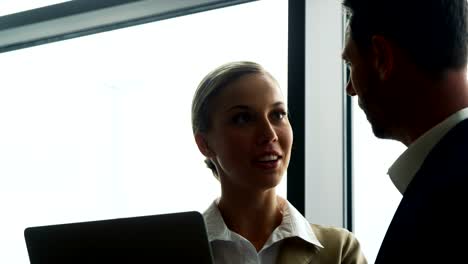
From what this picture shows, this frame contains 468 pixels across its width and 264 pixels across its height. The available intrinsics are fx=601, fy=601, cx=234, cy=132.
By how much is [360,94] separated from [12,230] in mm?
2017

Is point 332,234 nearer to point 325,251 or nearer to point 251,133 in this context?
point 325,251

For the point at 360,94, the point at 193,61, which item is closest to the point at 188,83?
the point at 193,61

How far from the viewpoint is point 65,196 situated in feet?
8.52

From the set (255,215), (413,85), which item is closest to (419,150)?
(413,85)

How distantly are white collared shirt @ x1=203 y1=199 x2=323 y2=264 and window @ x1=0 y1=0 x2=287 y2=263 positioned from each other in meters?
0.67

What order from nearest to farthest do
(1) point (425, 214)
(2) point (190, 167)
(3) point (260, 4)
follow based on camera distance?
1. (1) point (425, 214)
2. (3) point (260, 4)
3. (2) point (190, 167)

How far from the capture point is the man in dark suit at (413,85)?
0.94 m

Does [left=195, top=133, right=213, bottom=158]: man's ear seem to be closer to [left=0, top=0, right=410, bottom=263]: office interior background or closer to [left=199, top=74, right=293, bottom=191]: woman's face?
[left=199, top=74, right=293, bottom=191]: woman's face

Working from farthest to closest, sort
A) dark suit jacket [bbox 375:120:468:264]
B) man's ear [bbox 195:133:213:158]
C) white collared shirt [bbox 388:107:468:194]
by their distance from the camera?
man's ear [bbox 195:133:213:158] < white collared shirt [bbox 388:107:468:194] < dark suit jacket [bbox 375:120:468:264]

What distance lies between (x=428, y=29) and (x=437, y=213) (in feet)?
1.16

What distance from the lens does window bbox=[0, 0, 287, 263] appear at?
2.33 meters

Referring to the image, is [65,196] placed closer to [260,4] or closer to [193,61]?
[193,61]

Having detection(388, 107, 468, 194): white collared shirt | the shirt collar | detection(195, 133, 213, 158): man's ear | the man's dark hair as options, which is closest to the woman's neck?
the shirt collar

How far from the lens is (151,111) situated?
8.04 ft
